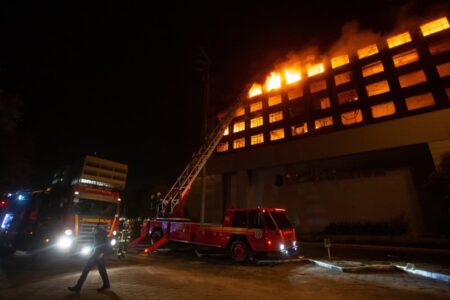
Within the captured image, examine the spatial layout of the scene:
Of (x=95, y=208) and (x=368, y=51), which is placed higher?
(x=368, y=51)

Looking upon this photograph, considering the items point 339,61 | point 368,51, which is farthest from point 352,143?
point 368,51

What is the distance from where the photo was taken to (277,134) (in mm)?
35000

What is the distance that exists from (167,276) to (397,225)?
21.0 metres

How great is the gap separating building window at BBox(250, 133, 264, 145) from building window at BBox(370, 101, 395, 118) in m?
13.0

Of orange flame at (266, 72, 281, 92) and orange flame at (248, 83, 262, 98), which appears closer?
orange flame at (266, 72, 281, 92)

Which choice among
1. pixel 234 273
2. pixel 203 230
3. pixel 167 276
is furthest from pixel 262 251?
pixel 167 276

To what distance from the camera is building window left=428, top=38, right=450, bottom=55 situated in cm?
2634

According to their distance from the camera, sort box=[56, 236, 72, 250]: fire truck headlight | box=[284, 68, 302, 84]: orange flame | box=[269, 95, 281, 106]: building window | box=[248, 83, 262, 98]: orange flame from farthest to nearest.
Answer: box=[248, 83, 262, 98]: orange flame → box=[269, 95, 281, 106]: building window → box=[284, 68, 302, 84]: orange flame → box=[56, 236, 72, 250]: fire truck headlight

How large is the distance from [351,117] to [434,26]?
11.8 m

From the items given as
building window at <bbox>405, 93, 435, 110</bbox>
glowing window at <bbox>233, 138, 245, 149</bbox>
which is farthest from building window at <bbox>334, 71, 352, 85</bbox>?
glowing window at <bbox>233, 138, 245, 149</bbox>

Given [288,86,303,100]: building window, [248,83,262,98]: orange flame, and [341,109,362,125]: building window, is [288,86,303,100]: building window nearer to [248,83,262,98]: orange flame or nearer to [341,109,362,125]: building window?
[248,83,262,98]: orange flame

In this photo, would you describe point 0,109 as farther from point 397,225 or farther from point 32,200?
point 397,225

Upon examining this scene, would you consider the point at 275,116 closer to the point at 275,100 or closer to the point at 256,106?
the point at 275,100

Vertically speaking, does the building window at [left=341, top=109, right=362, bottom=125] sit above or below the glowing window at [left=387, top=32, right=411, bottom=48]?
below
